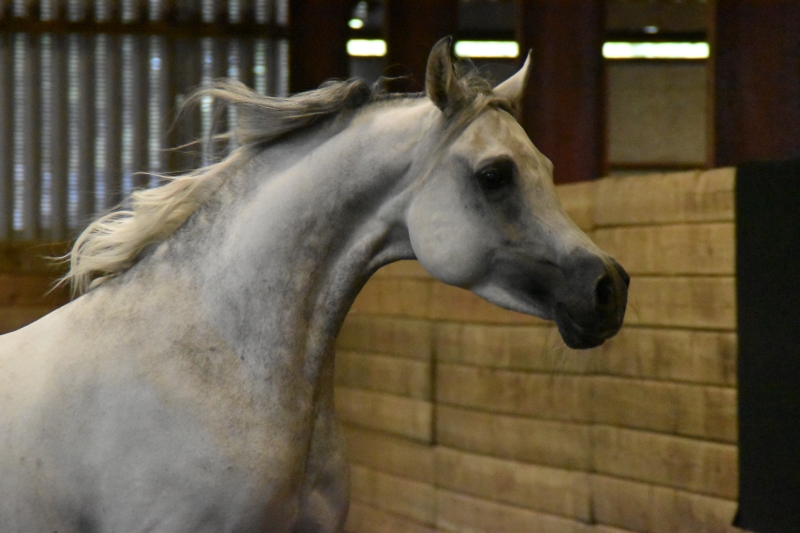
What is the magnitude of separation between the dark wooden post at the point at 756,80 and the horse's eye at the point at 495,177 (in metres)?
2.04

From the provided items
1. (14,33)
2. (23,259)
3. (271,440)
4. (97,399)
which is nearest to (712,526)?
(271,440)

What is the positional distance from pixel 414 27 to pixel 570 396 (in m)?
2.23

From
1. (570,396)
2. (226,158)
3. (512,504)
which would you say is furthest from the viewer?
(512,504)

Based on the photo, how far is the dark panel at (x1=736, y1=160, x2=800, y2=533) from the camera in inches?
85.5

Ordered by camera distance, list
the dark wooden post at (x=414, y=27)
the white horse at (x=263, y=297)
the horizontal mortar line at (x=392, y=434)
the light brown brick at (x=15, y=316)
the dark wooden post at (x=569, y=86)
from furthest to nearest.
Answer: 1. the light brown brick at (x=15, y=316)
2. the dark wooden post at (x=414, y=27)
3. the dark wooden post at (x=569, y=86)
4. the horizontal mortar line at (x=392, y=434)
5. the white horse at (x=263, y=297)

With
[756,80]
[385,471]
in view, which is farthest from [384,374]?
[756,80]

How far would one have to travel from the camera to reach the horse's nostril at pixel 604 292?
4.19ft

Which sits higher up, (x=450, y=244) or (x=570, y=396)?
(x=450, y=244)

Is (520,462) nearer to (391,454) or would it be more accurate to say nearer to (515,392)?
(515,392)

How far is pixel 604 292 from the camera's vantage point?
1.29m

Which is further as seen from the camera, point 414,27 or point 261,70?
point 261,70

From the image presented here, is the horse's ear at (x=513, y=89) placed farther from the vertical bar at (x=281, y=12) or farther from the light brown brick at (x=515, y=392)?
the vertical bar at (x=281, y=12)

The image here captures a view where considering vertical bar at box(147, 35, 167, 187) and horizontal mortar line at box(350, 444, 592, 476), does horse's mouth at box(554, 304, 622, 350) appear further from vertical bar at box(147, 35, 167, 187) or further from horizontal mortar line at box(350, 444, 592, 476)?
vertical bar at box(147, 35, 167, 187)

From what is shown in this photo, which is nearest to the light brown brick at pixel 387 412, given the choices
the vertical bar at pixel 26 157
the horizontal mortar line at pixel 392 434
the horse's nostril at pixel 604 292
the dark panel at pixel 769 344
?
the horizontal mortar line at pixel 392 434
